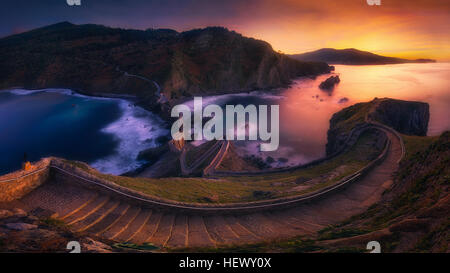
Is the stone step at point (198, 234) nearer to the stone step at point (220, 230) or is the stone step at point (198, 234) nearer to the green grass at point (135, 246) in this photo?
the stone step at point (220, 230)

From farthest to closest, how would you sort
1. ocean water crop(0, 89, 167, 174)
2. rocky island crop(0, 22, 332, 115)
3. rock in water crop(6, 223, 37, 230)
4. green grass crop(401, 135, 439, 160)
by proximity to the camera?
rocky island crop(0, 22, 332, 115) → ocean water crop(0, 89, 167, 174) → green grass crop(401, 135, 439, 160) → rock in water crop(6, 223, 37, 230)

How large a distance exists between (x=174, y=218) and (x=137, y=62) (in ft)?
204

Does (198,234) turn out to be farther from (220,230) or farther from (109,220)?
(109,220)

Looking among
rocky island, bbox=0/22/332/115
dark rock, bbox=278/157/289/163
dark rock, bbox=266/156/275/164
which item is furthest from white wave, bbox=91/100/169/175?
dark rock, bbox=278/157/289/163

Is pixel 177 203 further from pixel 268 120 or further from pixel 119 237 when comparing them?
pixel 268 120

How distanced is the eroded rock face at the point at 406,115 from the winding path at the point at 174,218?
815 inches

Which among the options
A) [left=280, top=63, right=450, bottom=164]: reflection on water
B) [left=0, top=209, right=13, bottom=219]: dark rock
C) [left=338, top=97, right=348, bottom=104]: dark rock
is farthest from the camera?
[left=338, top=97, right=348, bottom=104]: dark rock

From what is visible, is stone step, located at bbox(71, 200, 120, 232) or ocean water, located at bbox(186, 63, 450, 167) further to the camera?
ocean water, located at bbox(186, 63, 450, 167)

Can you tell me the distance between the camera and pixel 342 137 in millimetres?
20766

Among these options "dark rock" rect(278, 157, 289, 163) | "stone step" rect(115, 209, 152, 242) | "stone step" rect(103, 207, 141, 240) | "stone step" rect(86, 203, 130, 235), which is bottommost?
"dark rock" rect(278, 157, 289, 163)

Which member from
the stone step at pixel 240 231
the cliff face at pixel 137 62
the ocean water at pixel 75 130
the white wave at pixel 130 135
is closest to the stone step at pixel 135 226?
the stone step at pixel 240 231

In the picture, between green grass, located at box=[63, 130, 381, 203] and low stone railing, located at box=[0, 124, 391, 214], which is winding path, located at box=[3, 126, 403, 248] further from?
green grass, located at box=[63, 130, 381, 203]

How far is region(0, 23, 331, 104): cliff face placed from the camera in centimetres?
5356

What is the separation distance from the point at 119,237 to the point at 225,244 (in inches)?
117
